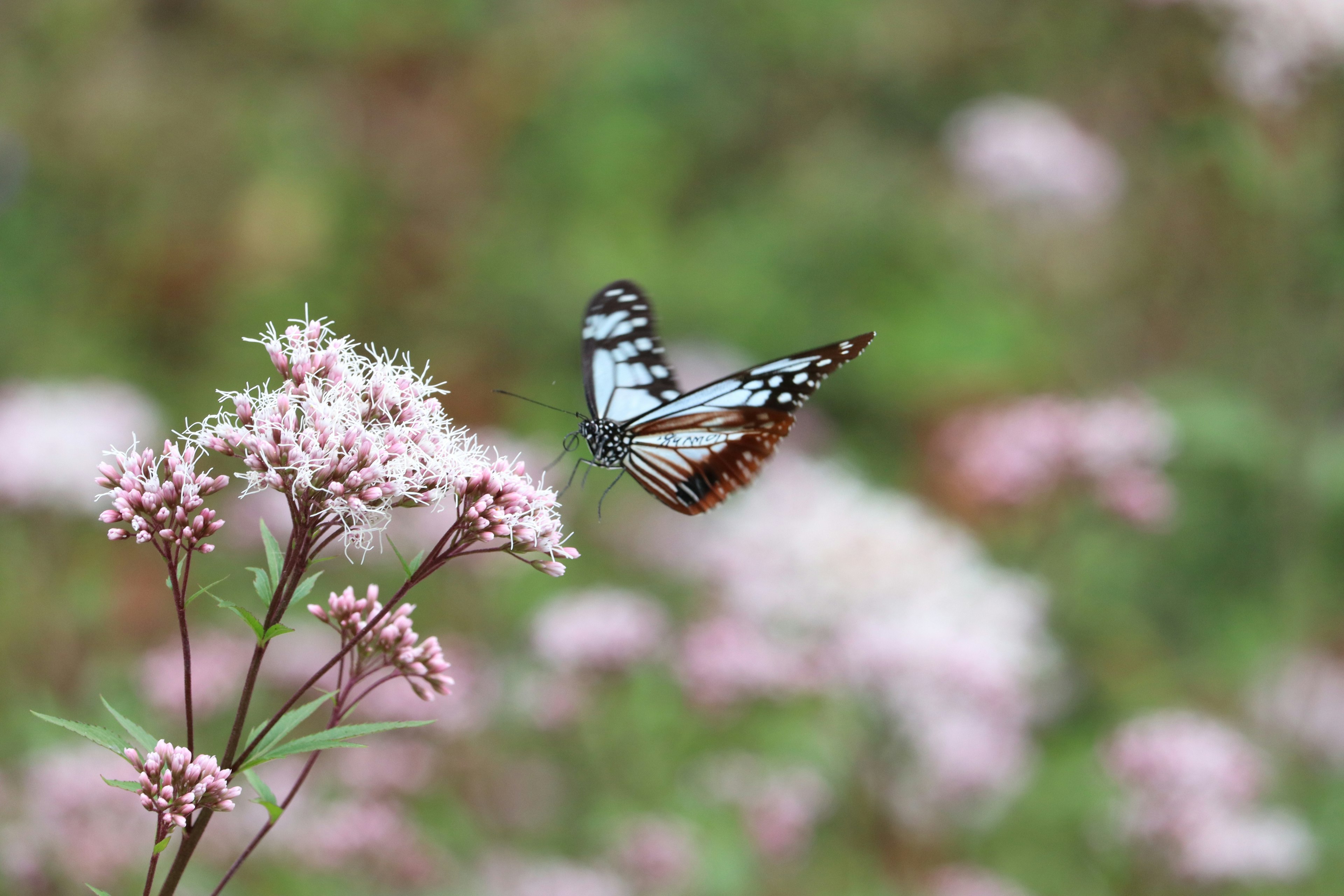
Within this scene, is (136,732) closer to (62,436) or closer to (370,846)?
(370,846)

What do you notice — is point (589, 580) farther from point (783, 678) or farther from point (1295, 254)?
point (1295, 254)

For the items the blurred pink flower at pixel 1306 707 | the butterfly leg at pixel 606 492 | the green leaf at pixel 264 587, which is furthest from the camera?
the blurred pink flower at pixel 1306 707

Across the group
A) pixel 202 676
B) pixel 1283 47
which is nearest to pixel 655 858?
pixel 202 676

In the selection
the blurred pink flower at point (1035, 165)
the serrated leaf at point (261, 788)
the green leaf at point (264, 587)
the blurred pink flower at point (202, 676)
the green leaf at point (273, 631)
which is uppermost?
the blurred pink flower at point (1035, 165)

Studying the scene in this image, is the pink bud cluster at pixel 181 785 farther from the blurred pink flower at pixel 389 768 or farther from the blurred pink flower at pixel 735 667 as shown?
the blurred pink flower at pixel 735 667

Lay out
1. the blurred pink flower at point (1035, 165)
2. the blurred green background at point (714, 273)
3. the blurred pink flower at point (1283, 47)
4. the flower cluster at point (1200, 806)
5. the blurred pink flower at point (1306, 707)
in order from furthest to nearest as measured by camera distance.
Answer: the blurred pink flower at point (1035, 165) → the blurred pink flower at point (1306, 707) → the blurred pink flower at point (1283, 47) → the blurred green background at point (714, 273) → the flower cluster at point (1200, 806)

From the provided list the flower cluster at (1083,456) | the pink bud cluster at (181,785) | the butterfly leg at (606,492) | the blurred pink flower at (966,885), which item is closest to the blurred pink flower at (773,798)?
the blurred pink flower at (966,885)

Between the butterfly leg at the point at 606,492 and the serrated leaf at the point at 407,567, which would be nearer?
the serrated leaf at the point at 407,567

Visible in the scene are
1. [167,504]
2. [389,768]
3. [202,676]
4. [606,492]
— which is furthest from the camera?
[202,676]
